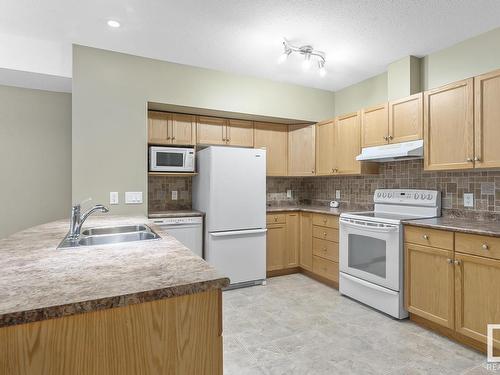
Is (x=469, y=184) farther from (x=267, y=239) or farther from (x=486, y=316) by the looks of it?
(x=267, y=239)

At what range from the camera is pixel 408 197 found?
3.13 m

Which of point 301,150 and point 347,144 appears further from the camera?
point 301,150

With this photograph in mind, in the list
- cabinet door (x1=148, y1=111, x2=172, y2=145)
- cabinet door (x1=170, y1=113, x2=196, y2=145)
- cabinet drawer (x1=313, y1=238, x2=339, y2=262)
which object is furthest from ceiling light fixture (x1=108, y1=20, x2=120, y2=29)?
cabinet drawer (x1=313, y1=238, x2=339, y2=262)

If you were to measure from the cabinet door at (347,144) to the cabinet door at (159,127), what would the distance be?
2101 millimetres

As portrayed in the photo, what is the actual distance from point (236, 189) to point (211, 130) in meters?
0.88

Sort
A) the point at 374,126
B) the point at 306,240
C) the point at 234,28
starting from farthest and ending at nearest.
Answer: the point at 306,240, the point at 374,126, the point at 234,28

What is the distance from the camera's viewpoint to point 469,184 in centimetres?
270

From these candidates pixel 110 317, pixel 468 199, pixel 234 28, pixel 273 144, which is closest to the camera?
pixel 110 317

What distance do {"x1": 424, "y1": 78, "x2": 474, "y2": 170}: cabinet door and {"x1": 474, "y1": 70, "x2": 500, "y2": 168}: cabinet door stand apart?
4cm

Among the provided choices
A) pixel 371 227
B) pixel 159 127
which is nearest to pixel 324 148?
pixel 371 227

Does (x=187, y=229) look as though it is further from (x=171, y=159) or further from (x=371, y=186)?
(x=371, y=186)

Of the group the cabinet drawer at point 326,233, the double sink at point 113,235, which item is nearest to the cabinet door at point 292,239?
the cabinet drawer at point 326,233

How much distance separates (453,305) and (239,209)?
219cm

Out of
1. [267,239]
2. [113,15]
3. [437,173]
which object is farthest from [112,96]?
[437,173]
